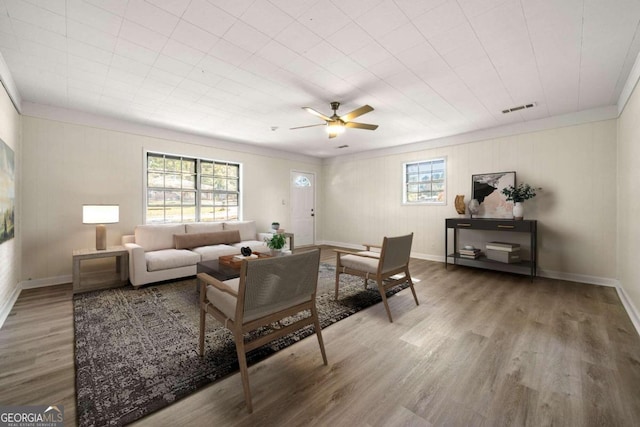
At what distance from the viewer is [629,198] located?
2.99m

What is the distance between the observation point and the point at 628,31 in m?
2.12

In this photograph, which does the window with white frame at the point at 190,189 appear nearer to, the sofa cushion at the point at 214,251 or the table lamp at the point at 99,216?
the table lamp at the point at 99,216

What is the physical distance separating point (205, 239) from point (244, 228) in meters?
0.95

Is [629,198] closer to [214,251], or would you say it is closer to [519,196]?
[519,196]

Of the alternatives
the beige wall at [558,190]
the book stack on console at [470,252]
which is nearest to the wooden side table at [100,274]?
the beige wall at [558,190]

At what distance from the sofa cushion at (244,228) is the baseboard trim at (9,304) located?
2787 millimetres

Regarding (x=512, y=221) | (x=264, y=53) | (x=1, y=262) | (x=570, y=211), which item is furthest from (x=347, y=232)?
(x=1, y=262)

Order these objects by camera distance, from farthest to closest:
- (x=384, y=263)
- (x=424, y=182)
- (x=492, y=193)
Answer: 1. (x=424, y=182)
2. (x=492, y=193)
3. (x=384, y=263)

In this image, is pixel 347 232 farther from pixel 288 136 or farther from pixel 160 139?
pixel 160 139

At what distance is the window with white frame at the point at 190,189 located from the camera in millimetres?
4797

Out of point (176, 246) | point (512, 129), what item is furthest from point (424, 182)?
point (176, 246)

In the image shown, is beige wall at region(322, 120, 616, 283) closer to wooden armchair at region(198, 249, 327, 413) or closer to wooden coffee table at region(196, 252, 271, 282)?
wooden coffee table at region(196, 252, 271, 282)

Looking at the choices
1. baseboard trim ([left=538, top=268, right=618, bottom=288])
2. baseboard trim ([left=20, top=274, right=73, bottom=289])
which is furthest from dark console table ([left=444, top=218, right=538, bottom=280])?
baseboard trim ([left=20, top=274, right=73, bottom=289])

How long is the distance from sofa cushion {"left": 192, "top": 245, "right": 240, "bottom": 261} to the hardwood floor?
62.2 inches
